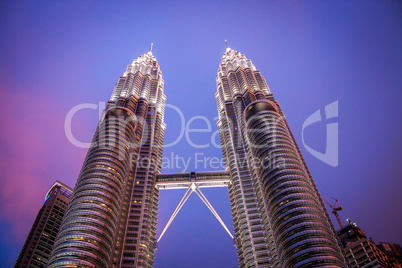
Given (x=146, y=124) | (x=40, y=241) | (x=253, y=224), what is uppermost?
(x=146, y=124)

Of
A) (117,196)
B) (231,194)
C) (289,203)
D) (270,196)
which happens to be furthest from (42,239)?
(289,203)

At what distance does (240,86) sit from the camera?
618ft

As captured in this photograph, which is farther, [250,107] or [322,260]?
[250,107]

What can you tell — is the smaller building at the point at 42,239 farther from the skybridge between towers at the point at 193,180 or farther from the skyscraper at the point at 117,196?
the skyscraper at the point at 117,196

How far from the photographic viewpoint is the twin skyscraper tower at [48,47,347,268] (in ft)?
315

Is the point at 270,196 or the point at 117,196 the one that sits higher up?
the point at 117,196

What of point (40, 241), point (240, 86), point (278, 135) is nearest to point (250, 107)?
point (278, 135)

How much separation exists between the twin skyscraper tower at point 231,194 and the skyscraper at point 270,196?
0.36 meters

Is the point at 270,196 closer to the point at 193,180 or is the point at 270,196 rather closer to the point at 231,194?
the point at 231,194

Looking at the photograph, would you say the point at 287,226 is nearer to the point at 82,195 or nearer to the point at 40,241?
the point at 82,195

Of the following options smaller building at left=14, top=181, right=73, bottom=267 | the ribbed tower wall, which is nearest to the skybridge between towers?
the ribbed tower wall

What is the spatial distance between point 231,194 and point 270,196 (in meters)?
43.1

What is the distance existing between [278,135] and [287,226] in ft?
145

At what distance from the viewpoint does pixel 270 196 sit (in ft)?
371
